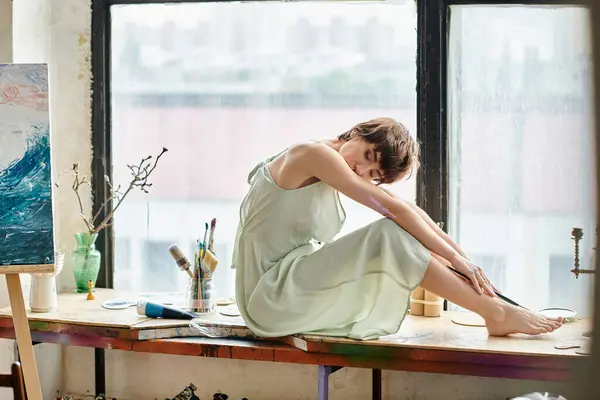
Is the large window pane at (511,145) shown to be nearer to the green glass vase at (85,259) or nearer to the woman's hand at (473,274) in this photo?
the woman's hand at (473,274)

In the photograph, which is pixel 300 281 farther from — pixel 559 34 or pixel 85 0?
pixel 85 0

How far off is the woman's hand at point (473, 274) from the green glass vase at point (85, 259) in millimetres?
1560

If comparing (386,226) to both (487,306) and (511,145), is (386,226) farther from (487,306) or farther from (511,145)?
(511,145)

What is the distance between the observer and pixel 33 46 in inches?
122

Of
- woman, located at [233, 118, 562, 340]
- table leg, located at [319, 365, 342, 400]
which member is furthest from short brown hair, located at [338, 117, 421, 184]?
table leg, located at [319, 365, 342, 400]

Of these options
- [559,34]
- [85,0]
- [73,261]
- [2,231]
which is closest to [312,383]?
[73,261]

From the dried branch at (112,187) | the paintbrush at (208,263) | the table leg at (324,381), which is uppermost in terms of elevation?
the dried branch at (112,187)

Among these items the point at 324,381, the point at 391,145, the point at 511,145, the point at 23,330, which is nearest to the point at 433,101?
the point at 511,145

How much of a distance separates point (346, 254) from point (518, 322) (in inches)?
23.6

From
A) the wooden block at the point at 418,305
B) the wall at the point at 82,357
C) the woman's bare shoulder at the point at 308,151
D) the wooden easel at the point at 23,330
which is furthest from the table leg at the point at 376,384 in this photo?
the wooden easel at the point at 23,330

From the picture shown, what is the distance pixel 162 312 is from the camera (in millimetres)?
2699

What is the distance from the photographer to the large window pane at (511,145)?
2828mm

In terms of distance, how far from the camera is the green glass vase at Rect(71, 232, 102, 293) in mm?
3123

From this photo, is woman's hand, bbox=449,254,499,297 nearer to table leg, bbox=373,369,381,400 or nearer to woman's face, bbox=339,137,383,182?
woman's face, bbox=339,137,383,182
